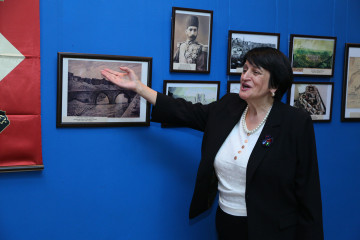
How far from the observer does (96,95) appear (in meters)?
1.75

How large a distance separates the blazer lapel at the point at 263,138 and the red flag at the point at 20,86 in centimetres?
94

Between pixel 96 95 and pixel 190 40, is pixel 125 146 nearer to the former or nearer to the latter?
pixel 96 95

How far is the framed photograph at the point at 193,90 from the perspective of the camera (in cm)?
189

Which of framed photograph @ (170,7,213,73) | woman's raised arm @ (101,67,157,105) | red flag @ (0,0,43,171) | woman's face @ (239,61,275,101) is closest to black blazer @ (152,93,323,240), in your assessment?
woman's face @ (239,61,275,101)

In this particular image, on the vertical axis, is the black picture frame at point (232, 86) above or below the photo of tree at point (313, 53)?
below

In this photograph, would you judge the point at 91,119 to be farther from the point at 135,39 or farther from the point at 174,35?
the point at 174,35

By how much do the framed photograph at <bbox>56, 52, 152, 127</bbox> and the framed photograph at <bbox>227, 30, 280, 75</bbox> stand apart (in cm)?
47

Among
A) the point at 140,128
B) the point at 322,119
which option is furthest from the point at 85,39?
the point at 322,119

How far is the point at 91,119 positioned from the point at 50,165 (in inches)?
11.2

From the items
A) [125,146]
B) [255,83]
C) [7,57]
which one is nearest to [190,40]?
[255,83]

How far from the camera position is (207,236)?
2070 millimetres

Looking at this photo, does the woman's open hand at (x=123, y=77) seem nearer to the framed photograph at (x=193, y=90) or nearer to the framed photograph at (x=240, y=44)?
the framed photograph at (x=193, y=90)

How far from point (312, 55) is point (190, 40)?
781 mm

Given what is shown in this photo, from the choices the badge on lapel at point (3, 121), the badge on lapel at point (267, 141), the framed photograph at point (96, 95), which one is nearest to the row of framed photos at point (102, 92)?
the framed photograph at point (96, 95)
